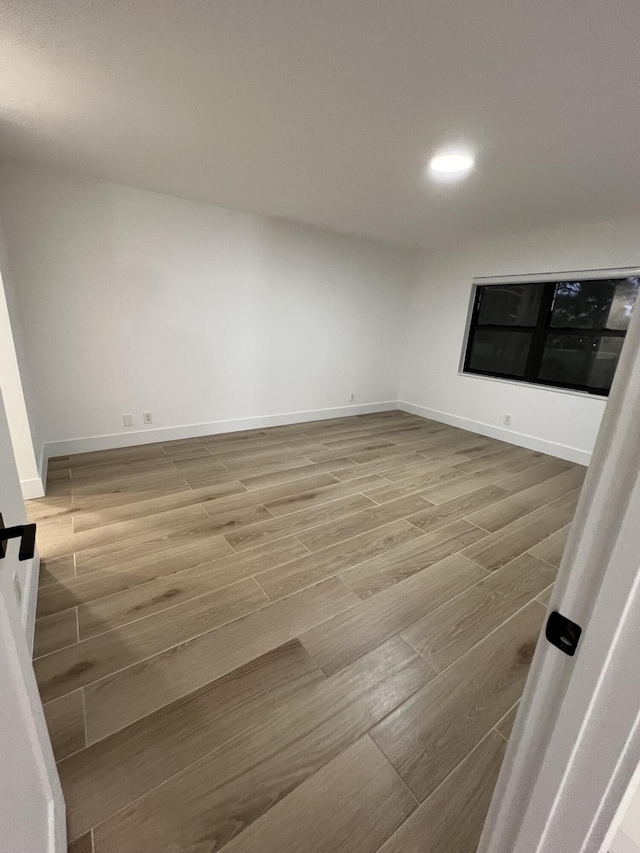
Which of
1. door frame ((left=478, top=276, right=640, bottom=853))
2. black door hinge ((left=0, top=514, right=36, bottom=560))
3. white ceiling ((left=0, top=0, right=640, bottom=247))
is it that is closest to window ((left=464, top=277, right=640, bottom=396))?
white ceiling ((left=0, top=0, right=640, bottom=247))

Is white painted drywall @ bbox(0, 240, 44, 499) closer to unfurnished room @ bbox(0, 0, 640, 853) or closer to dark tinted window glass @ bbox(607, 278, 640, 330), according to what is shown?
unfurnished room @ bbox(0, 0, 640, 853)

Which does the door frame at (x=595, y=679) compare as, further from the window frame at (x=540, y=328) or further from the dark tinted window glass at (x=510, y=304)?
the dark tinted window glass at (x=510, y=304)

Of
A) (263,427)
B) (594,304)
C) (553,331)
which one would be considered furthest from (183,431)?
(594,304)

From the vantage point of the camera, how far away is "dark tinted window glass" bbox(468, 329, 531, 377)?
4.06 metres

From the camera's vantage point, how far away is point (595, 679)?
1.46ft

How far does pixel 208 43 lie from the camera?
140cm

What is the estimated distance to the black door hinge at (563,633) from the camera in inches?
18.1

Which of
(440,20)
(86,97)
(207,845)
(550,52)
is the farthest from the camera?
(86,97)

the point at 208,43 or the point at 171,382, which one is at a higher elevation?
the point at 208,43

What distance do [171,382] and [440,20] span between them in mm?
3166

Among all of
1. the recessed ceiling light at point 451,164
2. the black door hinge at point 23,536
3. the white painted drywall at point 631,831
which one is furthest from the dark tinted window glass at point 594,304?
the black door hinge at point 23,536

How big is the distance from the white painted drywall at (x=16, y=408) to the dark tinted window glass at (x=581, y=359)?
470 cm

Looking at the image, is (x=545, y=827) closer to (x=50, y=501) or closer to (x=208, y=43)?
(x=208, y=43)

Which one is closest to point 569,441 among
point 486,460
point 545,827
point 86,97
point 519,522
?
point 486,460
